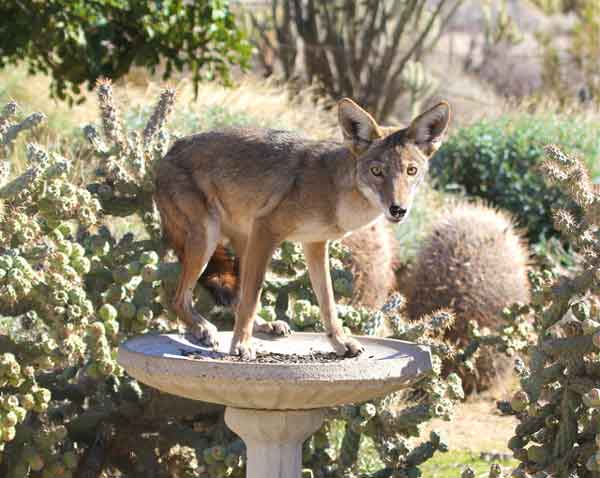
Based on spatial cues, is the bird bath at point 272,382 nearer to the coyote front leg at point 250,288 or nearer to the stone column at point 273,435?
the stone column at point 273,435

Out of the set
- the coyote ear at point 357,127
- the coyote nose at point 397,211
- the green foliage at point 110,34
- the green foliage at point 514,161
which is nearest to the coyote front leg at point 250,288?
the coyote ear at point 357,127

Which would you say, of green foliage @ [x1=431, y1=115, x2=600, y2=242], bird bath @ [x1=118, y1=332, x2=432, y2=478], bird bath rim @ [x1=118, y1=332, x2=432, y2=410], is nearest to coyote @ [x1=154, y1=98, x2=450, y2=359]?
bird bath @ [x1=118, y1=332, x2=432, y2=478]

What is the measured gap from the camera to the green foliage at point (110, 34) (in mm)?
9898

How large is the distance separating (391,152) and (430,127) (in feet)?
0.83

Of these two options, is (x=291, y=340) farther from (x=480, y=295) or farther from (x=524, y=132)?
(x=524, y=132)

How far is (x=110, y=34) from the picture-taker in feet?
34.0

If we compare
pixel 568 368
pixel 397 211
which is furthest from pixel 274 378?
pixel 568 368

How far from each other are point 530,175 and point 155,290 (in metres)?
6.85

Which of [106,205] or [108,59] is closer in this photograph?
[106,205]

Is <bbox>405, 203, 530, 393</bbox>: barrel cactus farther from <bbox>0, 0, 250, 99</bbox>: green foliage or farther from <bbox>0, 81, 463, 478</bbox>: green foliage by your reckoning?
<bbox>0, 0, 250, 99</bbox>: green foliage

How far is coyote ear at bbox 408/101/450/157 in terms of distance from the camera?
4293mm

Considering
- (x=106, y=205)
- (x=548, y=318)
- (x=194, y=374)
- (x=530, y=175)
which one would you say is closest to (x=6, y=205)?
(x=106, y=205)

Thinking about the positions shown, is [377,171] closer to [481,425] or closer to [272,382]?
[272,382]

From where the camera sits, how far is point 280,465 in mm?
4516
